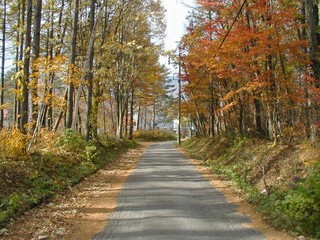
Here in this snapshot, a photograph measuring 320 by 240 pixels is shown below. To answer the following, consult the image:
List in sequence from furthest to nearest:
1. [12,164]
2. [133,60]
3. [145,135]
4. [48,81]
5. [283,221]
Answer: [145,135] < [133,60] < [48,81] < [12,164] < [283,221]

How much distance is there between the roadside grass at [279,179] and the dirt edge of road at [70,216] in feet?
11.5

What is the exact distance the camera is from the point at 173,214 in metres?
7.45

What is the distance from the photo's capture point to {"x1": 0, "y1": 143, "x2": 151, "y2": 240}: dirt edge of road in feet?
20.6

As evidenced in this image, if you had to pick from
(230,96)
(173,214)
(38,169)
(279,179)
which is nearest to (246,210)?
(173,214)

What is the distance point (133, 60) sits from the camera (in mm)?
29312

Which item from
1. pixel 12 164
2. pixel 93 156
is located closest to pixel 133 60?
pixel 93 156

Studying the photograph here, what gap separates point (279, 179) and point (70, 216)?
5769mm

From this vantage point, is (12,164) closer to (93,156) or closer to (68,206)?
(68,206)

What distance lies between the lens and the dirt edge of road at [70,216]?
6.28 m

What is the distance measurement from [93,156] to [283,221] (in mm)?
9780

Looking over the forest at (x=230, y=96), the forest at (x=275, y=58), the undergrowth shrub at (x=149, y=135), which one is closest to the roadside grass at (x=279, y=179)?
the forest at (x=230, y=96)

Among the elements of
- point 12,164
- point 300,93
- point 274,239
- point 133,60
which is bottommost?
point 274,239

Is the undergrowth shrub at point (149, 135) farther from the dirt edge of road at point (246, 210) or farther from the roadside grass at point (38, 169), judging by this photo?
the dirt edge of road at point (246, 210)

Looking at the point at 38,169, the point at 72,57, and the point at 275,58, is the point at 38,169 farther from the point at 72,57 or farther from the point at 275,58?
the point at 275,58
